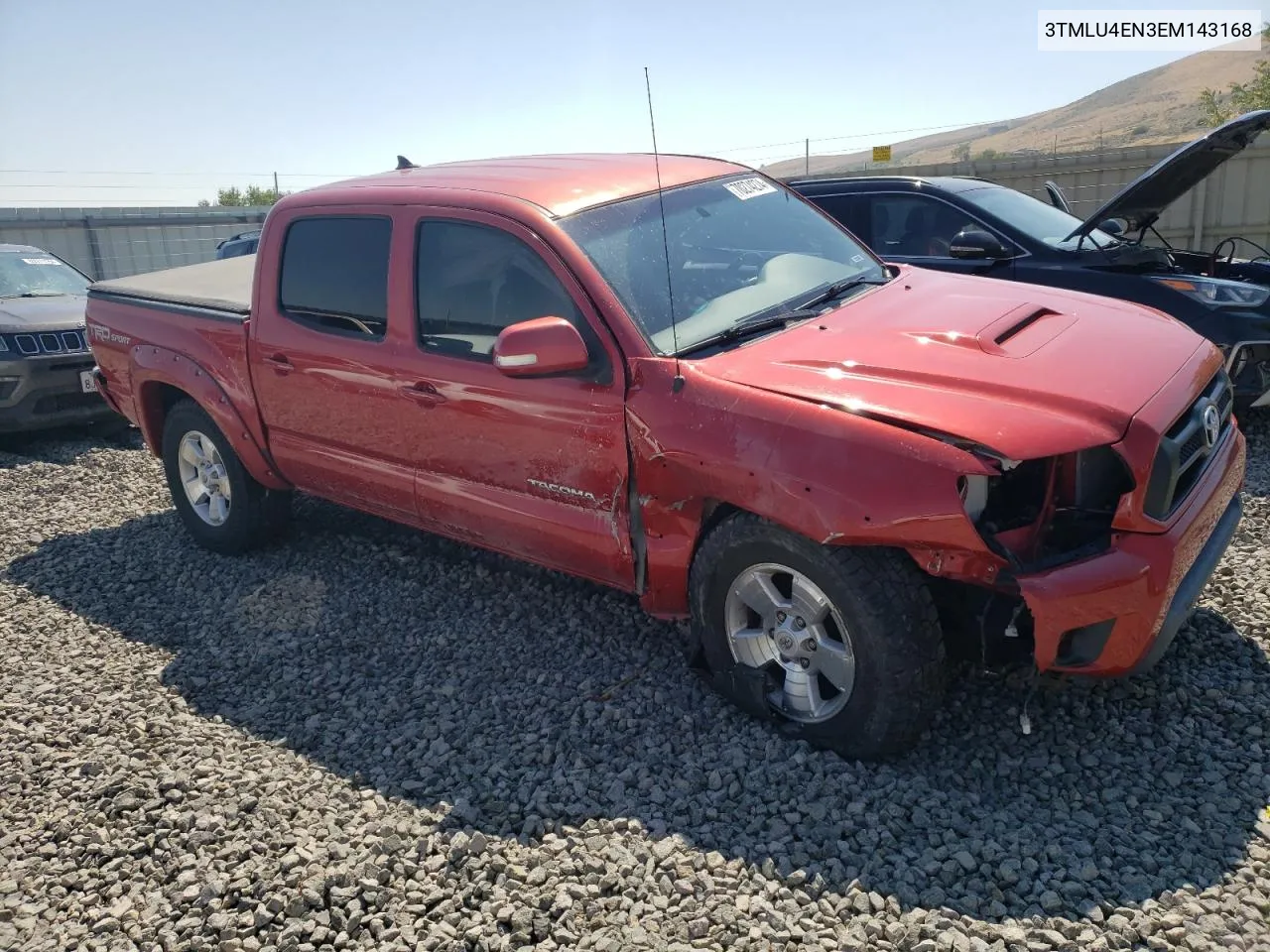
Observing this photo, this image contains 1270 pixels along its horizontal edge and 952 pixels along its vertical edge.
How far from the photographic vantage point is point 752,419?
317 cm

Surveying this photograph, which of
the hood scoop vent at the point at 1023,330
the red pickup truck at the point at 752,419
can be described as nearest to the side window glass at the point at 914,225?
the red pickup truck at the point at 752,419

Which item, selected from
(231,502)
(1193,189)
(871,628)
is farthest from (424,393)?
(1193,189)

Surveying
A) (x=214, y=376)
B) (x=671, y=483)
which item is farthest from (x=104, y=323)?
(x=671, y=483)

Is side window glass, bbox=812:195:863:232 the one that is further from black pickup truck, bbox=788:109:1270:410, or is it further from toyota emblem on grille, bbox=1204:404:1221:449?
toyota emblem on grille, bbox=1204:404:1221:449

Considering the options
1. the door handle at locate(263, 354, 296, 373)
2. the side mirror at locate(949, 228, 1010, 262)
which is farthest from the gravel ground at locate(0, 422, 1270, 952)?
the side mirror at locate(949, 228, 1010, 262)

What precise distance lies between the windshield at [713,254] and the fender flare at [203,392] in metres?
2.43

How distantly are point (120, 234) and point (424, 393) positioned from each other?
57.4 ft

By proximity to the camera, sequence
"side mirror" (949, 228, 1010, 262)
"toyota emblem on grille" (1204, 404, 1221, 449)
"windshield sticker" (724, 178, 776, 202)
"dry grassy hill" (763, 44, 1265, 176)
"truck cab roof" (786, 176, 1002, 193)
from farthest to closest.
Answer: "dry grassy hill" (763, 44, 1265, 176) → "truck cab roof" (786, 176, 1002, 193) → "side mirror" (949, 228, 1010, 262) → "windshield sticker" (724, 178, 776, 202) → "toyota emblem on grille" (1204, 404, 1221, 449)

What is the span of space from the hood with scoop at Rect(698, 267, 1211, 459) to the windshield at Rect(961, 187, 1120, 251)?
2.94 metres

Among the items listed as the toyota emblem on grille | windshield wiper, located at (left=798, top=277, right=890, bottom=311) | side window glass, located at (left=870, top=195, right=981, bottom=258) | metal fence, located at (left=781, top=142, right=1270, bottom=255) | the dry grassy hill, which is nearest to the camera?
the toyota emblem on grille

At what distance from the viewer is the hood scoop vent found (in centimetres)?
335

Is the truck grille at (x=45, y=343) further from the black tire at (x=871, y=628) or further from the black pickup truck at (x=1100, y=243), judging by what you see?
the black tire at (x=871, y=628)

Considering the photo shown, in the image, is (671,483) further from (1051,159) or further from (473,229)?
(1051,159)

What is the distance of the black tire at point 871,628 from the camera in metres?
3.08
